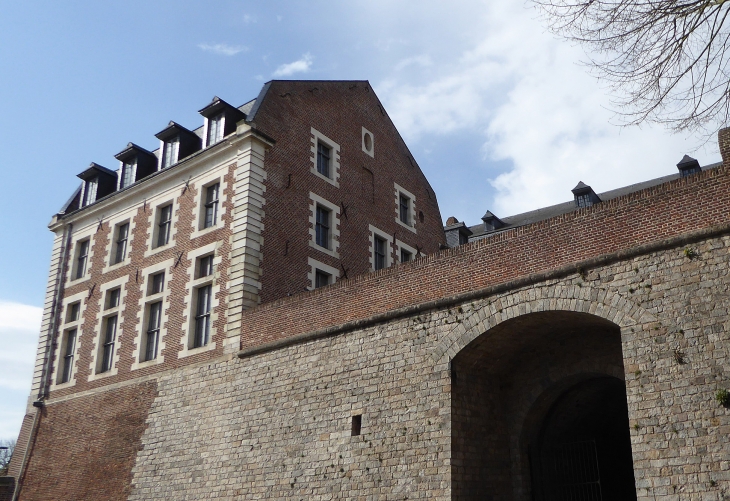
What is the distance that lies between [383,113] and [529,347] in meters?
12.3

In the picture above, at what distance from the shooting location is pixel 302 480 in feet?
45.3

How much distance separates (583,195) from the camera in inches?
1074

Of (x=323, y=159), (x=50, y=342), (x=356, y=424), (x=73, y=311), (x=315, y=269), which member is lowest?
(x=356, y=424)

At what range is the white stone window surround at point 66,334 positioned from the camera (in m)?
20.6

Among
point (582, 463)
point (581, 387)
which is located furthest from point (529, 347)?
point (582, 463)

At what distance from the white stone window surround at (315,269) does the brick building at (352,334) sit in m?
0.04

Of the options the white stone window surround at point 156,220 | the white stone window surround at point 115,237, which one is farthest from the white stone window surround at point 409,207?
the white stone window surround at point 115,237

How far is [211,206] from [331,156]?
3837 mm

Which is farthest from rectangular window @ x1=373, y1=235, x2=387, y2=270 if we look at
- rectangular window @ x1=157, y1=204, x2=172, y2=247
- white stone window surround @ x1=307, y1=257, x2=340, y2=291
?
rectangular window @ x1=157, y1=204, x2=172, y2=247

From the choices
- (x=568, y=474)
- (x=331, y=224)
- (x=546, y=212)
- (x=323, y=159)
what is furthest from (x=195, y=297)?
(x=546, y=212)

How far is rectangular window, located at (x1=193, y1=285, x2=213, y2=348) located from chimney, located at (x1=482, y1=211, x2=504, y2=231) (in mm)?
14950

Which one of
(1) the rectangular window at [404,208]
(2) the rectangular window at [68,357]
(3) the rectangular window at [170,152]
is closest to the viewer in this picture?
(3) the rectangular window at [170,152]

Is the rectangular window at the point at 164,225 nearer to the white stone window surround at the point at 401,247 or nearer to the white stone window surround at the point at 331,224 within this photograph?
the white stone window surround at the point at 331,224

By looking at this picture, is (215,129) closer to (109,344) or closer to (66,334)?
(109,344)
